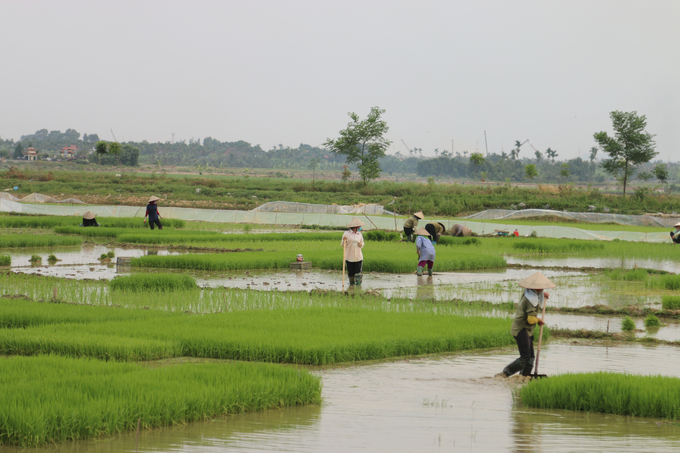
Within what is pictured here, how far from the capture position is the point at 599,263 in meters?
19.5

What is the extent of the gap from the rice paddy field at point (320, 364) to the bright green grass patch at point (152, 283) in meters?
0.04

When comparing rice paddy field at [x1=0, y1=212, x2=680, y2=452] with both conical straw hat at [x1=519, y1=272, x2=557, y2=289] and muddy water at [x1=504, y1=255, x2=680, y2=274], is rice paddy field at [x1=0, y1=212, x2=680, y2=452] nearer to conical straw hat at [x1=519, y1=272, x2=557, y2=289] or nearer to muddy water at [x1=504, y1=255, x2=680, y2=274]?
conical straw hat at [x1=519, y1=272, x2=557, y2=289]

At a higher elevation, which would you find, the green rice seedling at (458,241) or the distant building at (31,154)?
the distant building at (31,154)

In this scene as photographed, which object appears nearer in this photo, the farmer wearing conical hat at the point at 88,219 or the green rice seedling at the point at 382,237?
the green rice seedling at the point at 382,237

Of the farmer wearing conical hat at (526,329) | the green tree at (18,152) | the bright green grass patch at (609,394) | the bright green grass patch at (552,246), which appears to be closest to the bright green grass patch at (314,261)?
the bright green grass patch at (552,246)

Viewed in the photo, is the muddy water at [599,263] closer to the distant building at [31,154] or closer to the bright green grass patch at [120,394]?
the bright green grass patch at [120,394]

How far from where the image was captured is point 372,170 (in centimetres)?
5997

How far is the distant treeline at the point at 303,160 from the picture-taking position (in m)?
115

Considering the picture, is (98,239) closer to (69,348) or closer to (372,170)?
(69,348)

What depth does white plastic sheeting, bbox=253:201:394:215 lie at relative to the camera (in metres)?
39.6

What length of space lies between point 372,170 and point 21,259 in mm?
44707

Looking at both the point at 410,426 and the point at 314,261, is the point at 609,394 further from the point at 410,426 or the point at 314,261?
the point at 314,261

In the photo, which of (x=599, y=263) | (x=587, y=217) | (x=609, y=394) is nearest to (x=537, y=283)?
(x=609, y=394)

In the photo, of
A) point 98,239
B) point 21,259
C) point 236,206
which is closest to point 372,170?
point 236,206
